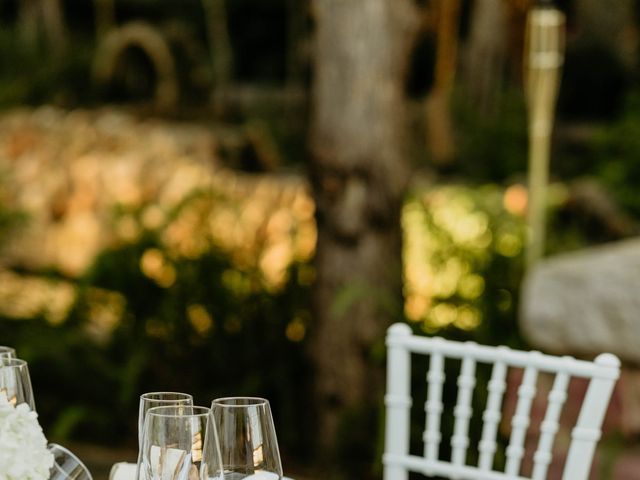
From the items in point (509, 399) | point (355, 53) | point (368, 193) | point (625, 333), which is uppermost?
point (355, 53)

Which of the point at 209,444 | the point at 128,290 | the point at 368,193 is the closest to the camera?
the point at 209,444

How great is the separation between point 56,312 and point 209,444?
3374 mm

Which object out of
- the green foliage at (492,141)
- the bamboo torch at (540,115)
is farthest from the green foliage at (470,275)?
the green foliage at (492,141)

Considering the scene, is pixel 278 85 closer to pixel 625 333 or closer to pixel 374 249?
pixel 374 249

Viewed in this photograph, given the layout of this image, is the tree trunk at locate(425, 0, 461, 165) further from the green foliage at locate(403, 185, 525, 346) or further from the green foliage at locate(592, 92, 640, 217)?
the green foliage at locate(403, 185, 525, 346)

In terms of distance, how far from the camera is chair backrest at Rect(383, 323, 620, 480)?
1.98 meters

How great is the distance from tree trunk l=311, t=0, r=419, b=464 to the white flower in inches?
90.6

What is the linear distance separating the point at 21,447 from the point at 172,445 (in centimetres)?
16

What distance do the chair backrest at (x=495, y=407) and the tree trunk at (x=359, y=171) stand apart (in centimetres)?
133

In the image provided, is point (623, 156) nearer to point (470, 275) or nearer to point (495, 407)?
point (470, 275)

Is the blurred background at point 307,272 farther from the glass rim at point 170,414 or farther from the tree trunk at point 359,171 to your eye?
Answer: the glass rim at point 170,414

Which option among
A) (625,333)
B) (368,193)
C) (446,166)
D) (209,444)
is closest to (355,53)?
(368,193)

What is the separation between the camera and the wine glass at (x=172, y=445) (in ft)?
4.08

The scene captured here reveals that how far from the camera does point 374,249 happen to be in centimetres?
369
